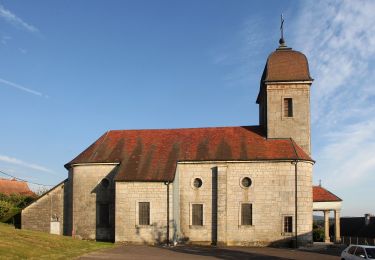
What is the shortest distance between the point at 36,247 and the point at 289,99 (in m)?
21.7

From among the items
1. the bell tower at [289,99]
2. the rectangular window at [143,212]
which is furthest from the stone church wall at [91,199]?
the bell tower at [289,99]

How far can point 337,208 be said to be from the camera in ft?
116

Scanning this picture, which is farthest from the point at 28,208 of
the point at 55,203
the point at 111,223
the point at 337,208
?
the point at 337,208

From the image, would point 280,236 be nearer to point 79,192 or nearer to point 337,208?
point 337,208

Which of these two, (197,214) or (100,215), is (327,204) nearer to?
(197,214)

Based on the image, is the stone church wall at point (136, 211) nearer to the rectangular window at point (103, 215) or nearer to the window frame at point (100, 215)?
the window frame at point (100, 215)

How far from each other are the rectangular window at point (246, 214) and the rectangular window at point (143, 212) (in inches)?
276

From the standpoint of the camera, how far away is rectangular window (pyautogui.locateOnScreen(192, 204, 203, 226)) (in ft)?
106

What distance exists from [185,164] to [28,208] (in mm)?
13758

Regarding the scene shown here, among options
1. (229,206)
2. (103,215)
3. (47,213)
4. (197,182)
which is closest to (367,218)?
(229,206)

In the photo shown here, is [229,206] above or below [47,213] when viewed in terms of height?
above

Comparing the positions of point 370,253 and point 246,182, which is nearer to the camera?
point 370,253

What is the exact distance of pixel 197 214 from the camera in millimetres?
32562

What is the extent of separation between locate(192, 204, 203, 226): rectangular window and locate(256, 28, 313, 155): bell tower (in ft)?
25.7
